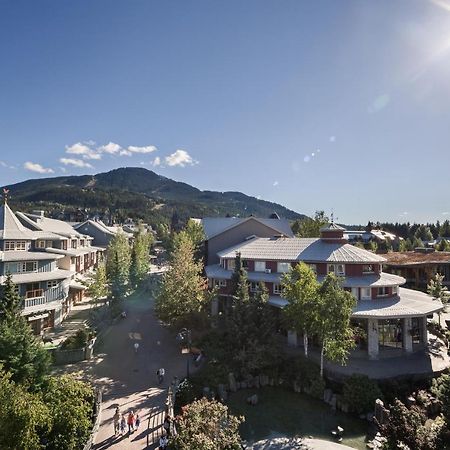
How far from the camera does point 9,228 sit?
39844 millimetres

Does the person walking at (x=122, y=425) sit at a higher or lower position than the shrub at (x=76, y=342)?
lower

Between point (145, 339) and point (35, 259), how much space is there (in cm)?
1625

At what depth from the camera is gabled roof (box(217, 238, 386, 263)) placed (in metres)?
40.3

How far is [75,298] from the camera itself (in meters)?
54.2

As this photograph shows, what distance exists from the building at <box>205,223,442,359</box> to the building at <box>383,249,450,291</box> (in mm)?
22403

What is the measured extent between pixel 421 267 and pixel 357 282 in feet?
114

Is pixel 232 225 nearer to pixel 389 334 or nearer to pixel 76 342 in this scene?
pixel 389 334

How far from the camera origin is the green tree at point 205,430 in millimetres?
15633

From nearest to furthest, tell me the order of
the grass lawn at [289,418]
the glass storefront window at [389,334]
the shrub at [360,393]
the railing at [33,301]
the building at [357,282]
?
the grass lawn at [289,418], the shrub at [360,393], the building at [357,282], the glass storefront window at [389,334], the railing at [33,301]

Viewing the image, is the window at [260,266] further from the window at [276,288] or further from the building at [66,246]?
the building at [66,246]

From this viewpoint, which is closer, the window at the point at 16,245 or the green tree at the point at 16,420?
the green tree at the point at 16,420

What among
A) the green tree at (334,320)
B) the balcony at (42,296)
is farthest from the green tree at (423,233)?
the balcony at (42,296)

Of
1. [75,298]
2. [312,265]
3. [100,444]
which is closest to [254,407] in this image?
[100,444]

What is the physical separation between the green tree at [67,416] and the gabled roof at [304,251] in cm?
2820
